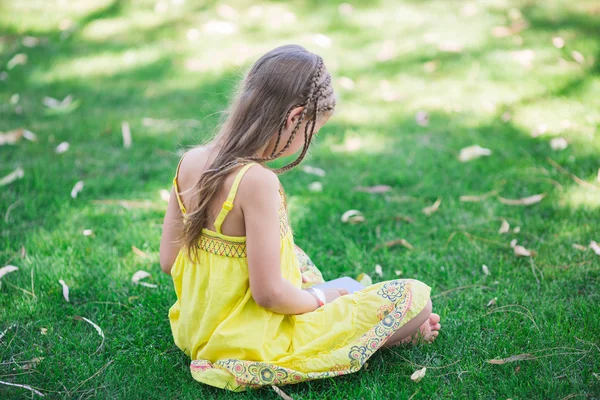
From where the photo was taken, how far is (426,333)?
2207mm

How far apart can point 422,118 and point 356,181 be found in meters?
1.07

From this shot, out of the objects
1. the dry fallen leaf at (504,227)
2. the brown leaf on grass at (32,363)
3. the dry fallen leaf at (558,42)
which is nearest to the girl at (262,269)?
the brown leaf on grass at (32,363)

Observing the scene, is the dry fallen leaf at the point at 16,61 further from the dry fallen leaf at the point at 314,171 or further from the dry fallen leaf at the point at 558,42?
the dry fallen leaf at the point at 558,42

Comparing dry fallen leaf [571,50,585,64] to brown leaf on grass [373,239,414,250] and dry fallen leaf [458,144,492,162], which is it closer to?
dry fallen leaf [458,144,492,162]

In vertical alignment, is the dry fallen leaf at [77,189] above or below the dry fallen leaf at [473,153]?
below

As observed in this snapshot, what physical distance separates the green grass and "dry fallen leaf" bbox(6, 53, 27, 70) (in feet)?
0.32

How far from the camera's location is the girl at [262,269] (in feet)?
6.12

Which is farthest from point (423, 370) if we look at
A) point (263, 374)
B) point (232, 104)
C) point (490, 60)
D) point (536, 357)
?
point (490, 60)

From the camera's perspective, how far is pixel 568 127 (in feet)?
13.0

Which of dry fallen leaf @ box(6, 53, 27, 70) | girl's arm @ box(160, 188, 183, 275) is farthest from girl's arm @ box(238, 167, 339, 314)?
dry fallen leaf @ box(6, 53, 27, 70)

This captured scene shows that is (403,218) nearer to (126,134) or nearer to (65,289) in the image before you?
(65,289)

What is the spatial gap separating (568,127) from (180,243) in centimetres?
297

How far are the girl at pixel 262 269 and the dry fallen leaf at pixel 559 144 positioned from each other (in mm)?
2114

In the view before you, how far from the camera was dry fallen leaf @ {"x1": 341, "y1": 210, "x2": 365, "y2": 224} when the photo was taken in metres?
3.20
